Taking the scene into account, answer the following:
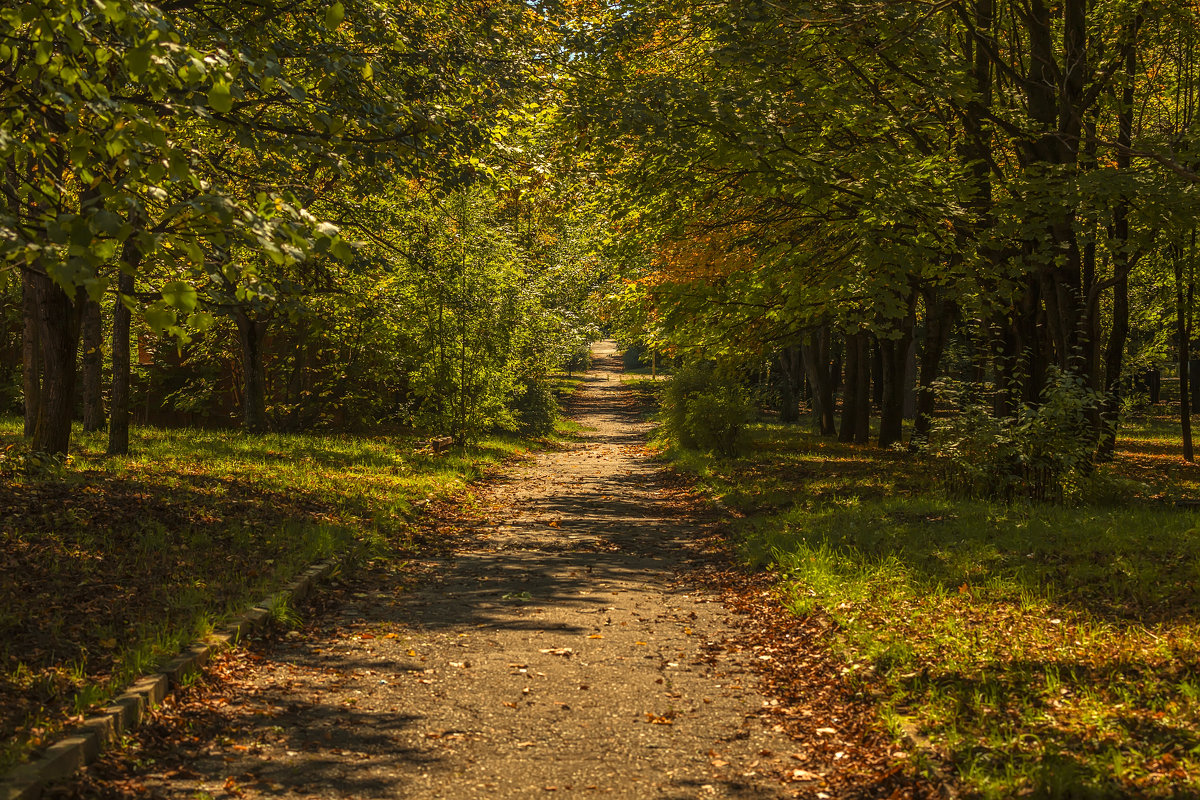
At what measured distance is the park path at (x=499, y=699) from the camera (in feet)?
14.8

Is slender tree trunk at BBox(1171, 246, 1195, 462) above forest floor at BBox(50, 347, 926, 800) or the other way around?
above

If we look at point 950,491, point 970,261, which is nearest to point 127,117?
point 950,491

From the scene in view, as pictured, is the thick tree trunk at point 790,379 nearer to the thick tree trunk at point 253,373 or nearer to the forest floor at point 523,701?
the thick tree trunk at point 253,373

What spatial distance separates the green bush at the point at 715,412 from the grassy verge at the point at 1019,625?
767 cm

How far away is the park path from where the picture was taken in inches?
178

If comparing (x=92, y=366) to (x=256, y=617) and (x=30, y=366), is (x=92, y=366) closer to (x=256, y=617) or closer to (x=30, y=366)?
(x=30, y=366)

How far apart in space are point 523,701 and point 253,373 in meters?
17.0

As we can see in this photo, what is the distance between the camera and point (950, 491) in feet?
41.5

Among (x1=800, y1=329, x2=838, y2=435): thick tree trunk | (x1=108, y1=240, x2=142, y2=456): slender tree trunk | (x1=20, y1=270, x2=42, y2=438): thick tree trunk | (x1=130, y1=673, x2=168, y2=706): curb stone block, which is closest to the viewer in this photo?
(x1=130, y1=673, x2=168, y2=706): curb stone block

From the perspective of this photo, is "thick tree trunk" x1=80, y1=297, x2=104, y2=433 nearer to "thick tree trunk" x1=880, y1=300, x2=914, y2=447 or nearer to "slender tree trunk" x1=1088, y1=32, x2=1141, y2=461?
"slender tree trunk" x1=1088, y1=32, x2=1141, y2=461

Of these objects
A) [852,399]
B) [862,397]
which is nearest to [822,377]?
[852,399]

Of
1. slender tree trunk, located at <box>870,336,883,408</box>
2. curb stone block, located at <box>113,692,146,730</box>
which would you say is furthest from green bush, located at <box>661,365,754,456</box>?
curb stone block, located at <box>113,692,146,730</box>

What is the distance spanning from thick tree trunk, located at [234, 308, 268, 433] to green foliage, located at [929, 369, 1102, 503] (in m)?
14.7

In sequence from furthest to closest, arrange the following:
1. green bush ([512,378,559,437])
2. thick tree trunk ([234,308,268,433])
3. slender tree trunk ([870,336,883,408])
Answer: slender tree trunk ([870,336,883,408]) < green bush ([512,378,559,437]) < thick tree trunk ([234,308,268,433])
